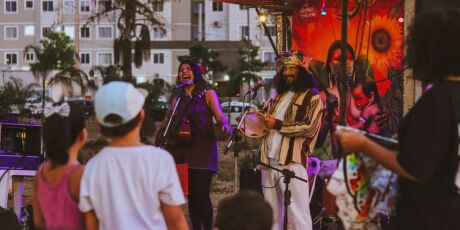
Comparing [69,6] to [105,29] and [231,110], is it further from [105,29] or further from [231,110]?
[231,110]

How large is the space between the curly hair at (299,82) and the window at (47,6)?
72.6 metres

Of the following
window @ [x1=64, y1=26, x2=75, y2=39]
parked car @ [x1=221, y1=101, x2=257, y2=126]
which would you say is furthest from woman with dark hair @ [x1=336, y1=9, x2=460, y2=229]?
window @ [x1=64, y1=26, x2=75, y2=39]

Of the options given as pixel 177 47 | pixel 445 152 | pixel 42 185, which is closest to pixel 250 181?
pixel 42 185

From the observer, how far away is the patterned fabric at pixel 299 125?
19.5 ft

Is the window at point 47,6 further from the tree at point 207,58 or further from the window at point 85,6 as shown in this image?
the tree at point 207,58

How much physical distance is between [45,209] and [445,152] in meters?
1.95

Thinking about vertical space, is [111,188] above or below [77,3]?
below

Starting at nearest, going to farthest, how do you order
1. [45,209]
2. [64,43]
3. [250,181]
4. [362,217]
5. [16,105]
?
[362,217] < [45,209] < [250,181] < [16,105] < [64,43]

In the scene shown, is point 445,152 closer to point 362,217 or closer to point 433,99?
point 433,99

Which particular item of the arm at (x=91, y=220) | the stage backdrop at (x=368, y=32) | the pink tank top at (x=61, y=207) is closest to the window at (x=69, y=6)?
the stage backdrop at (x=368, y=32)

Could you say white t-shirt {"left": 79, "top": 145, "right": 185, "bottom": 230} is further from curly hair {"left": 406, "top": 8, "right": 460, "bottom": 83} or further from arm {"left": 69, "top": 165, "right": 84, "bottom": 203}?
curly hair {"left": 406, "top": 8, "right": 460, "bottom": 83}

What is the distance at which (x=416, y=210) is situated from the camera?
2.99 meters

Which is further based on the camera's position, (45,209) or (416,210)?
(45,209)

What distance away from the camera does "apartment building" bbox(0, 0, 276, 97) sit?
7212cm
